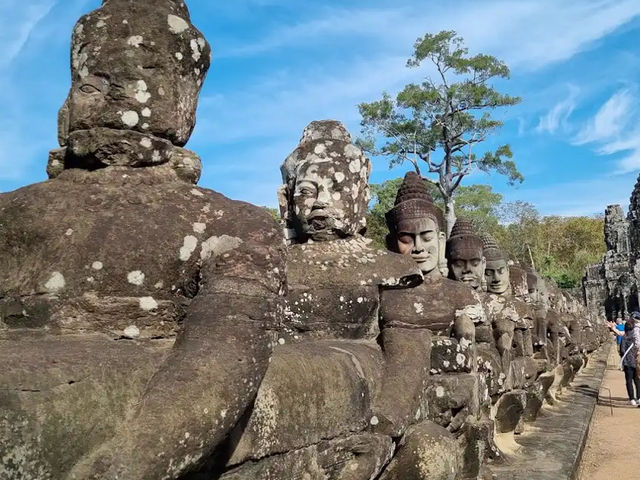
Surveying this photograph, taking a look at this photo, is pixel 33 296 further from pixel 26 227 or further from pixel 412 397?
pixel 412 397

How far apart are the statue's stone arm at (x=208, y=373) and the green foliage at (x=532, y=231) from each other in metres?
23.6

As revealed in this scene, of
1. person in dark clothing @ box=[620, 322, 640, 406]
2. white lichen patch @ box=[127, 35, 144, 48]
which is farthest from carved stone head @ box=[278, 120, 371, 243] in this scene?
person in dark clothing @ box=[620, 322, 640, 406]

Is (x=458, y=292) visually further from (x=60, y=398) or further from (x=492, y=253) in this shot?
(x=492, y=253)


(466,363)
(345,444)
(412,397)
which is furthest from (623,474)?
(345,444)

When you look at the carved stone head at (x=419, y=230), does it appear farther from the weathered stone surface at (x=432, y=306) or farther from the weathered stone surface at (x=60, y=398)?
the weathered stone surface at (x=60, y=398)

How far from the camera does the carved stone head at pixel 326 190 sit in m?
3.61

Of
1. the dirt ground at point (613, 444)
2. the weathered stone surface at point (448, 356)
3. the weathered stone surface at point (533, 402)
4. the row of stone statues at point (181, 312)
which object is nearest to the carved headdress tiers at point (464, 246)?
the weathered stone surface at point (533, 402)

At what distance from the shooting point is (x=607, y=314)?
40.3m

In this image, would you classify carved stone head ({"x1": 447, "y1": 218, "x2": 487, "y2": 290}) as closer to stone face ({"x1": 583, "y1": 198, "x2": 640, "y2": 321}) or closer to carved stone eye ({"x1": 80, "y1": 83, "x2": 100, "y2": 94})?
carved stone eye ({"x1": 80, "y1": 83, "x2": 100, "y2": 94})

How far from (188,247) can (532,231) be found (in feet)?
175

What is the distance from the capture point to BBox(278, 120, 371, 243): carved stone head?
361 cm

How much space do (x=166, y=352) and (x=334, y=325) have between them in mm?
1490

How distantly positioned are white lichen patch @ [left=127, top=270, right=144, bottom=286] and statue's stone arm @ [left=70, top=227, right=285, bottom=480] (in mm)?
202

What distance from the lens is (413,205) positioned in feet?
14.9
